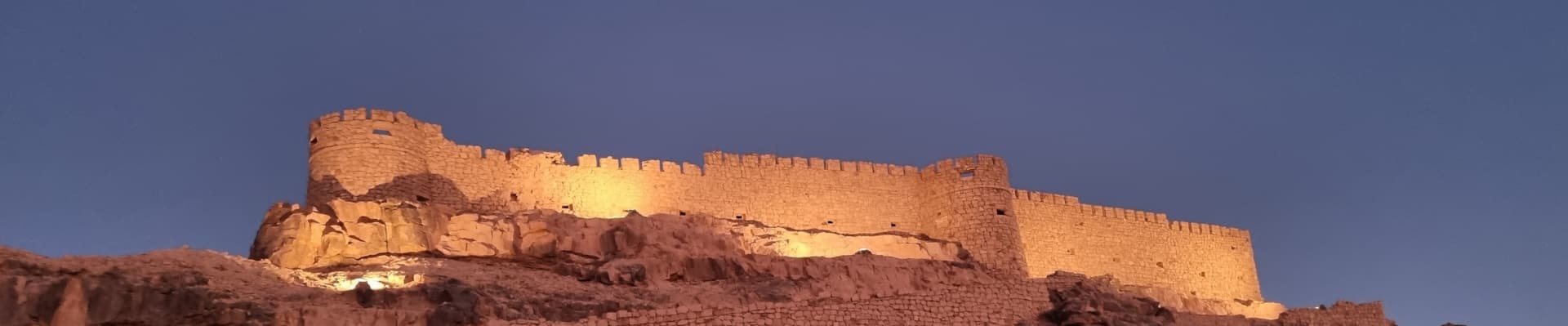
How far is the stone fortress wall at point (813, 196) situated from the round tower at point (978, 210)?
0.08ft

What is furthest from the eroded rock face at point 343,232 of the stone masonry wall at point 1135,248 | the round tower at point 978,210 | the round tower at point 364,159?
the stone masonry wall at point 1135,248

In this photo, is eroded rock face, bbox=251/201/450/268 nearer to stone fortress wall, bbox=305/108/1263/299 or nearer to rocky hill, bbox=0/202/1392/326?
rocky hill, bbox=0/202/1392/326

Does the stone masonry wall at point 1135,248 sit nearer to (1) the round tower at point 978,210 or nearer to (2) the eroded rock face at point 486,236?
(1) the round tower at point 978,210

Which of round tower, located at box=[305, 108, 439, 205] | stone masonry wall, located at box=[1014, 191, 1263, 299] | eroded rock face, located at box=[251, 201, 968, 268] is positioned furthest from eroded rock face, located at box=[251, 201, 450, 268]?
stone masonry wall, located at box=[1014, 191, 1263, 299]

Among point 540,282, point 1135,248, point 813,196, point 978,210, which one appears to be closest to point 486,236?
point 540,282

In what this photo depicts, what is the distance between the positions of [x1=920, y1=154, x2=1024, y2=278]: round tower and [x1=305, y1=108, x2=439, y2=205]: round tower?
1148cm

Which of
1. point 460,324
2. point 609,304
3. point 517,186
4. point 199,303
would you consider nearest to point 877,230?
point 517,186

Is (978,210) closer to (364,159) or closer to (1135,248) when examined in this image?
(1135,248)

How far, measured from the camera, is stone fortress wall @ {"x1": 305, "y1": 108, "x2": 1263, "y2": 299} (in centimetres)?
2958

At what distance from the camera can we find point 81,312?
20.3 metres

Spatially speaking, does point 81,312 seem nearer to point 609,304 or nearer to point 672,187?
point 609,304

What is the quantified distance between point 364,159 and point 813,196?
33.2 feet

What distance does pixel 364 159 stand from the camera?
95.8ft

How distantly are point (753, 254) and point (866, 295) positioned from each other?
9.65ft
